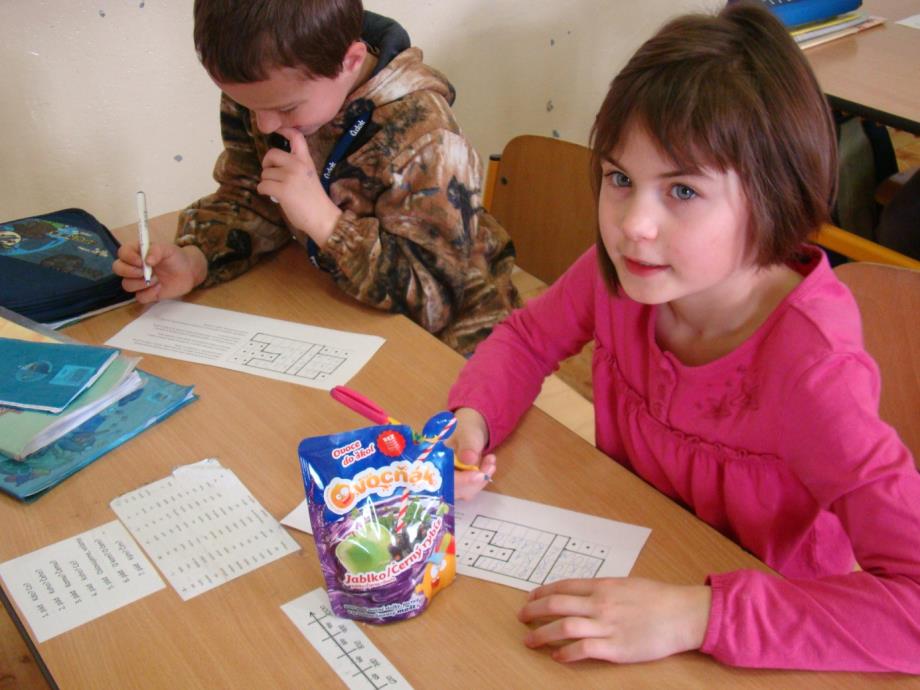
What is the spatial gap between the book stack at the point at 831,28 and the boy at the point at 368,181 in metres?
1.46

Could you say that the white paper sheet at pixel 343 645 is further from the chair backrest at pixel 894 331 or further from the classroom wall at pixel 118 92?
the classroom wall at pixel 118 92

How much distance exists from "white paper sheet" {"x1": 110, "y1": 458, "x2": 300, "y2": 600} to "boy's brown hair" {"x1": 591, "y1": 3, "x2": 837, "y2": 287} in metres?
0.54

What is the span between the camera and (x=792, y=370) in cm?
87

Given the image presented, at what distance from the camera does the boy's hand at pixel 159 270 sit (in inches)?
51.8

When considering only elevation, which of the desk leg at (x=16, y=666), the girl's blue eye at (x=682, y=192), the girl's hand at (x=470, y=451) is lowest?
the desk leg at (x=16, y=666)

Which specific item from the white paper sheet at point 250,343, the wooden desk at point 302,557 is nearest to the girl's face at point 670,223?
the wooden desk at point 302,557

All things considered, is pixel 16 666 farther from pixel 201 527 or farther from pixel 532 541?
pixel 532 541

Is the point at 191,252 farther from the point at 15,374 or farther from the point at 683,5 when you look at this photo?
the point at 683,5

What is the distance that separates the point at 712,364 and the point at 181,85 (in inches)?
52.7

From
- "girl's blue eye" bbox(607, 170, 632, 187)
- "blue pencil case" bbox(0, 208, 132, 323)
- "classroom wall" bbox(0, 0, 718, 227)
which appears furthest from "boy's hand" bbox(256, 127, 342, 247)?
"classroom wall" bbox(0, 0, 718, 227)

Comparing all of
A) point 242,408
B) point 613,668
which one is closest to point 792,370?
point 613,668

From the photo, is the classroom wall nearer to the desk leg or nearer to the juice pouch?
the desk leg

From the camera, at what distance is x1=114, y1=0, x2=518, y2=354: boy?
1.22m

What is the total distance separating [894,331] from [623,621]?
2.01ft
